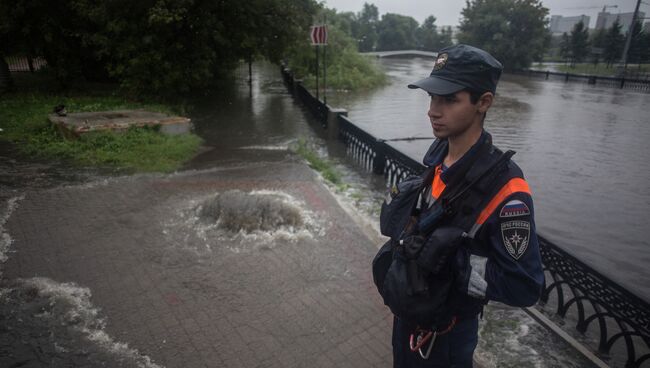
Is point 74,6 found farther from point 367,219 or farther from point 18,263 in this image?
point 367,219

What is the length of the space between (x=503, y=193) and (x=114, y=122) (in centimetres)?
1110

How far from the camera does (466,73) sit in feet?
6.70

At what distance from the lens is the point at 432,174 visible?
2426 millimetres

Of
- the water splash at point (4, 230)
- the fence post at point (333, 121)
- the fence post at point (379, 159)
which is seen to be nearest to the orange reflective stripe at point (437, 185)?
the water splash at point (4, 230)

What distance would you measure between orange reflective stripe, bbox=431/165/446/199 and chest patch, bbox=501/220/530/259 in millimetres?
417

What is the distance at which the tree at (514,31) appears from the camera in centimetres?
5294

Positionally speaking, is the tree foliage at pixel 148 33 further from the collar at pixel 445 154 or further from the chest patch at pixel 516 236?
the chest patch at pixel 516 236

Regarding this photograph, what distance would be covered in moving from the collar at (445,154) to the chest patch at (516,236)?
383 mm

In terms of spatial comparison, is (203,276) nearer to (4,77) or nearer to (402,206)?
(402,206)

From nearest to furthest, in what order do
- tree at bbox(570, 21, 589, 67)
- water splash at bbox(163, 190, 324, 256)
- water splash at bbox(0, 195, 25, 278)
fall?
water splash at bbox(0, 195, 25, 278) → water splash at bbox(163, 190, 324, 256) → tree at bbox(570, 21, 589, 67)

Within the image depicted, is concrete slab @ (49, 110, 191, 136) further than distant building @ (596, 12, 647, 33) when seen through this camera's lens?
No

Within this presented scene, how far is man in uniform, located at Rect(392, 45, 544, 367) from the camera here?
1939 mm

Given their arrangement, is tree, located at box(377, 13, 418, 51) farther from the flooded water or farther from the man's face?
the man's face

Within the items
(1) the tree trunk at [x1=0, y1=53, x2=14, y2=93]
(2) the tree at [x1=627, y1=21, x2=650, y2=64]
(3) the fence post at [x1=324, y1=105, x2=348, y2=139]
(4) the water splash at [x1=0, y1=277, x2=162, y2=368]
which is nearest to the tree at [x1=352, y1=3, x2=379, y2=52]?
(2) the tree at [x1=627, y1=21, x2=650, y2=64]
